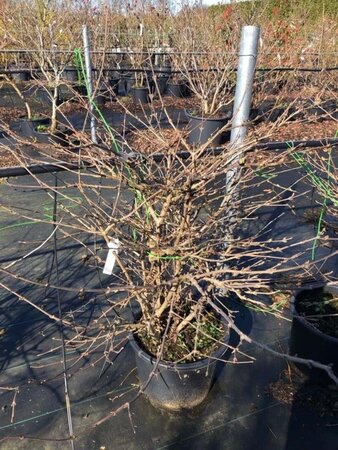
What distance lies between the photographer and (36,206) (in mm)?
3516

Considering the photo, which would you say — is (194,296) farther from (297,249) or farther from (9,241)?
(9,241)

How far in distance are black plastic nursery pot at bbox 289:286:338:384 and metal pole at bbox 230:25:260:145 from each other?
0.88m

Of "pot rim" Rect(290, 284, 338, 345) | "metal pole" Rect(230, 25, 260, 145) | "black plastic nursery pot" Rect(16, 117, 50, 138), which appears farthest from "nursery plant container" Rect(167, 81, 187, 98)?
"pot rim" Rect(290, 284, 338, 345)

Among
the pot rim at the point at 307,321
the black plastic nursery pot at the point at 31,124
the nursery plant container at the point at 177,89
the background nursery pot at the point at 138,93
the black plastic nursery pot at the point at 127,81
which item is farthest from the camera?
the nursery plant container at the point at 177,89

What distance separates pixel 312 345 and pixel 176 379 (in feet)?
2.12

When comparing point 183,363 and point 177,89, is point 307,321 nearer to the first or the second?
point 183,363

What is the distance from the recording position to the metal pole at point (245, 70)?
1.51 m

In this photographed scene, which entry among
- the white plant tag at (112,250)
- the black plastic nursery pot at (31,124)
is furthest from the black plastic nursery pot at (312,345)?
the black plastic nursery pot at (31,124)

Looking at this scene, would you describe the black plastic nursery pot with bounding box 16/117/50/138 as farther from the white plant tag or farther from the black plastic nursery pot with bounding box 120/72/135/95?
the white plant tag

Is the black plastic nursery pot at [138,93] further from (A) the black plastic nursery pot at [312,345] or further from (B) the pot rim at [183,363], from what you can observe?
(B) the pot rim at [183,363]

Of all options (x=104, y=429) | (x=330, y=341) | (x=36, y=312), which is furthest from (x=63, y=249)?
(x=330, y=341)

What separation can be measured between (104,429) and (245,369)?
2.36ft

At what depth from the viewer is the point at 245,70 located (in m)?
1.57

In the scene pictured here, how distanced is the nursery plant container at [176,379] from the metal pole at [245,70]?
0.90 meters
